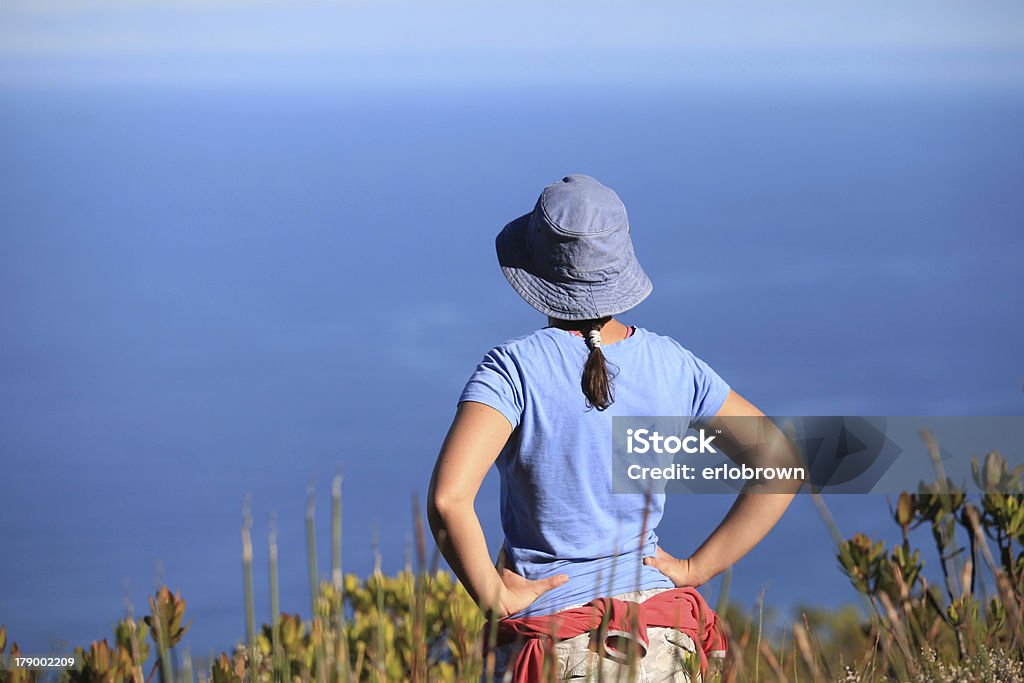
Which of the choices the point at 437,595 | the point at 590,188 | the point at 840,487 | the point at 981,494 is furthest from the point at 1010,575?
the point at 590,188

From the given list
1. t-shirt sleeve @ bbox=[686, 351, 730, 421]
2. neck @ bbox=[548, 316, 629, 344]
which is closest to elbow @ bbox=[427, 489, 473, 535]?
neck @ bbox=[548, 316, 629, 344]

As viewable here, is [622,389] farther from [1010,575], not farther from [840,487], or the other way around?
[1010,575]

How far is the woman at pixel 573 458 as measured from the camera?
7.57 feet

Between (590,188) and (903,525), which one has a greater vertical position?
(590,188)

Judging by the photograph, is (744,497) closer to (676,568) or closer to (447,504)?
(676,568)

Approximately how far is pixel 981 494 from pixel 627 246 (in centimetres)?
192

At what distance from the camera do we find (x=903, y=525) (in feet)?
12.9

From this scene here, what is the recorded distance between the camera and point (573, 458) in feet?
7.82

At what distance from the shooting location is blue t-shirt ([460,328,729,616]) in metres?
2.35

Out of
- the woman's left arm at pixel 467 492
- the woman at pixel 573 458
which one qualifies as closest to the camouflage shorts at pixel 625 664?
the woman at pixel 573 458

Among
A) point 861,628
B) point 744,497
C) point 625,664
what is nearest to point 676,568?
point 744,497

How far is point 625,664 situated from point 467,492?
0.46 metres

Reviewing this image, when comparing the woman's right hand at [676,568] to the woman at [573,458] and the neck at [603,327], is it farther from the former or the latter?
the neck at [603,327]

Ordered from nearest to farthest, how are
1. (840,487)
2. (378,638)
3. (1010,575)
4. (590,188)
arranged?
(378,638), (590,188), (840,487), (1010,575)
